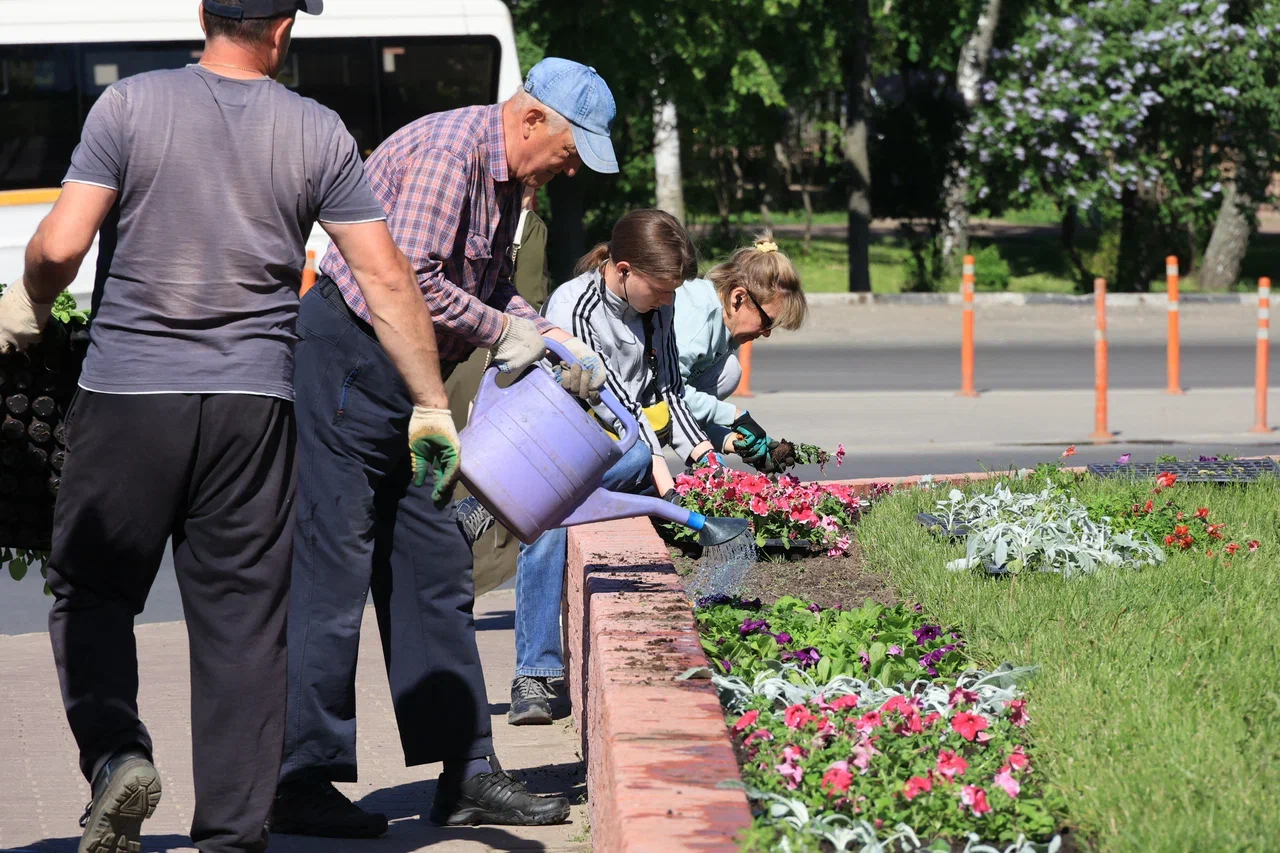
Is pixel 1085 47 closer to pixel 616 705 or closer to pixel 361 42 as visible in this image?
pixel 361 42

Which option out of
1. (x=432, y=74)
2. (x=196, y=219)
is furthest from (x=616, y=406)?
(x=432, y=74)

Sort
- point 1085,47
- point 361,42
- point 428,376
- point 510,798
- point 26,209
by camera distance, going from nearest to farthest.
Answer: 1. point 428,376
2. point 510,798
3. point 26,209
4. point 361,42
5. point 1085,47

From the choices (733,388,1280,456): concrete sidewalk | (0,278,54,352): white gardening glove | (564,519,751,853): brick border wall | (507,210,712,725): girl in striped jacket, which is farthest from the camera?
(733,388,1280,456): concrete sidewalk

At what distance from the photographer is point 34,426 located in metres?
3.80

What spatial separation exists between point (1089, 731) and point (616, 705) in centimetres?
92

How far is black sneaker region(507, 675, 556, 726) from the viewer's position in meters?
5.32

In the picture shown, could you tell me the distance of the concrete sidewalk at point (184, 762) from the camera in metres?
4.17

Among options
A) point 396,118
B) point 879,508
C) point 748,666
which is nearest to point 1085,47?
point 396,118

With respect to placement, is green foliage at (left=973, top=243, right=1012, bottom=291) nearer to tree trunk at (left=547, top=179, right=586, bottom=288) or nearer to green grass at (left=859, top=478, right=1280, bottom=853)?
tree trunk at (left=547, top=179, right=586, bottom=288)

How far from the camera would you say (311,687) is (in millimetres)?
Result: 4184

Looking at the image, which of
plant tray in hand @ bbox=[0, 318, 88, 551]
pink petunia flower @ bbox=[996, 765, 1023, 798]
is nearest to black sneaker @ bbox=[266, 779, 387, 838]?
plant tray in hand @ bbox=[0, 318, 88, 551]

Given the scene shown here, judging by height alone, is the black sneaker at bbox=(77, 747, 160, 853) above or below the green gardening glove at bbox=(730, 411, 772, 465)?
below

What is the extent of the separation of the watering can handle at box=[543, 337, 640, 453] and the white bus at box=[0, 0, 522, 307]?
1165 cm

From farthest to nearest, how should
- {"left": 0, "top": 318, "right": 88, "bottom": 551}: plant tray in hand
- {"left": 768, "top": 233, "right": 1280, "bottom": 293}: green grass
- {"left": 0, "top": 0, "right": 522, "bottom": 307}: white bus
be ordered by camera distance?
{"left": 768, "top": 233, "right": 1280, "bottom": 293}: green grass → {"left": 0, "top": 0, "right": 522, "bottom": 307}: white bus → {"left": 0, "top": 318, "right": 88, "bottom": 551}: plant tray in hand
